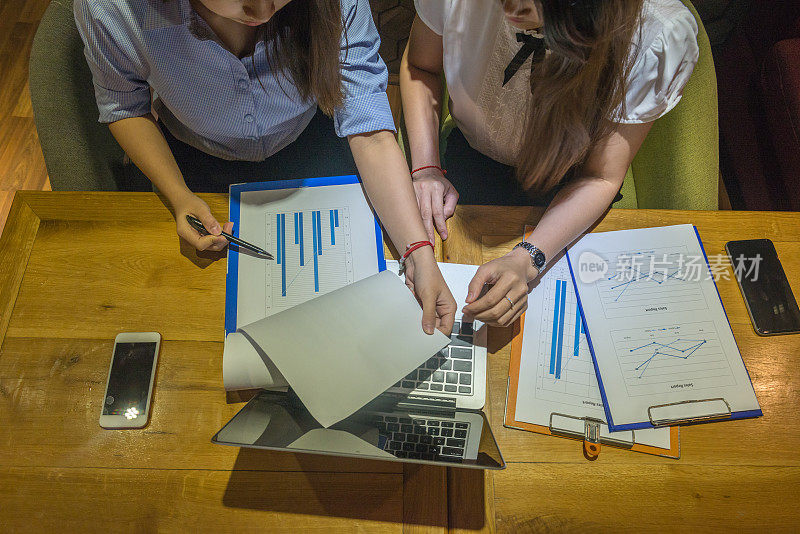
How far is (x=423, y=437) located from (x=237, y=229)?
543 millimetres

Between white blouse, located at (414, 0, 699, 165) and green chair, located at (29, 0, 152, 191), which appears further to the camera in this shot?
green chair, located at (29, 0, 152, 191)

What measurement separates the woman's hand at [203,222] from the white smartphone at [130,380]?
0.19 meters

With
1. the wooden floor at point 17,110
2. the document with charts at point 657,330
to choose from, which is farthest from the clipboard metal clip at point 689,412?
the wooden floor at point 17,110

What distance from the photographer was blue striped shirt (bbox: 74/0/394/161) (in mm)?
832

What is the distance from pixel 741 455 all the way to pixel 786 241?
18.7 inches

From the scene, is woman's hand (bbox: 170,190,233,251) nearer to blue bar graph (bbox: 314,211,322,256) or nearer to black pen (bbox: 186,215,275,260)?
black pen (bbox: 186,215,275,260)

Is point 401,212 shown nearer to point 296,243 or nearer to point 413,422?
point 296,243

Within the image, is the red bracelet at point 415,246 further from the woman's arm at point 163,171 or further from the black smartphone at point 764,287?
the black smartphone at point 764,287

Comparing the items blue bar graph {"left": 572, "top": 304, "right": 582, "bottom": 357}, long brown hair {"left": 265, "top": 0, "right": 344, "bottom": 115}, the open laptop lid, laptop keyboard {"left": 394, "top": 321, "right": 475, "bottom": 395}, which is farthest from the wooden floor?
blue bar graph {"left": 572, "top": 304, "right": 582, "bottom": 357}

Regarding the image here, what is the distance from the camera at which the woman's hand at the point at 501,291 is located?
0.87 meters

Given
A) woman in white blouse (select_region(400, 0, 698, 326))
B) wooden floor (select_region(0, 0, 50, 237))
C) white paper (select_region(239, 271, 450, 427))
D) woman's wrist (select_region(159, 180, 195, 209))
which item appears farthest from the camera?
wooden floor (select_region(0, 0, 50, 237))

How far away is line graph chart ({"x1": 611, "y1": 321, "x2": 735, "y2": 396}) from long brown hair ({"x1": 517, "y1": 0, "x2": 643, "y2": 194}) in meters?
0.37

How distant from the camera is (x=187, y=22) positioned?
846mm

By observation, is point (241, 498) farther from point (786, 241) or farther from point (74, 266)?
point (786, 241)
